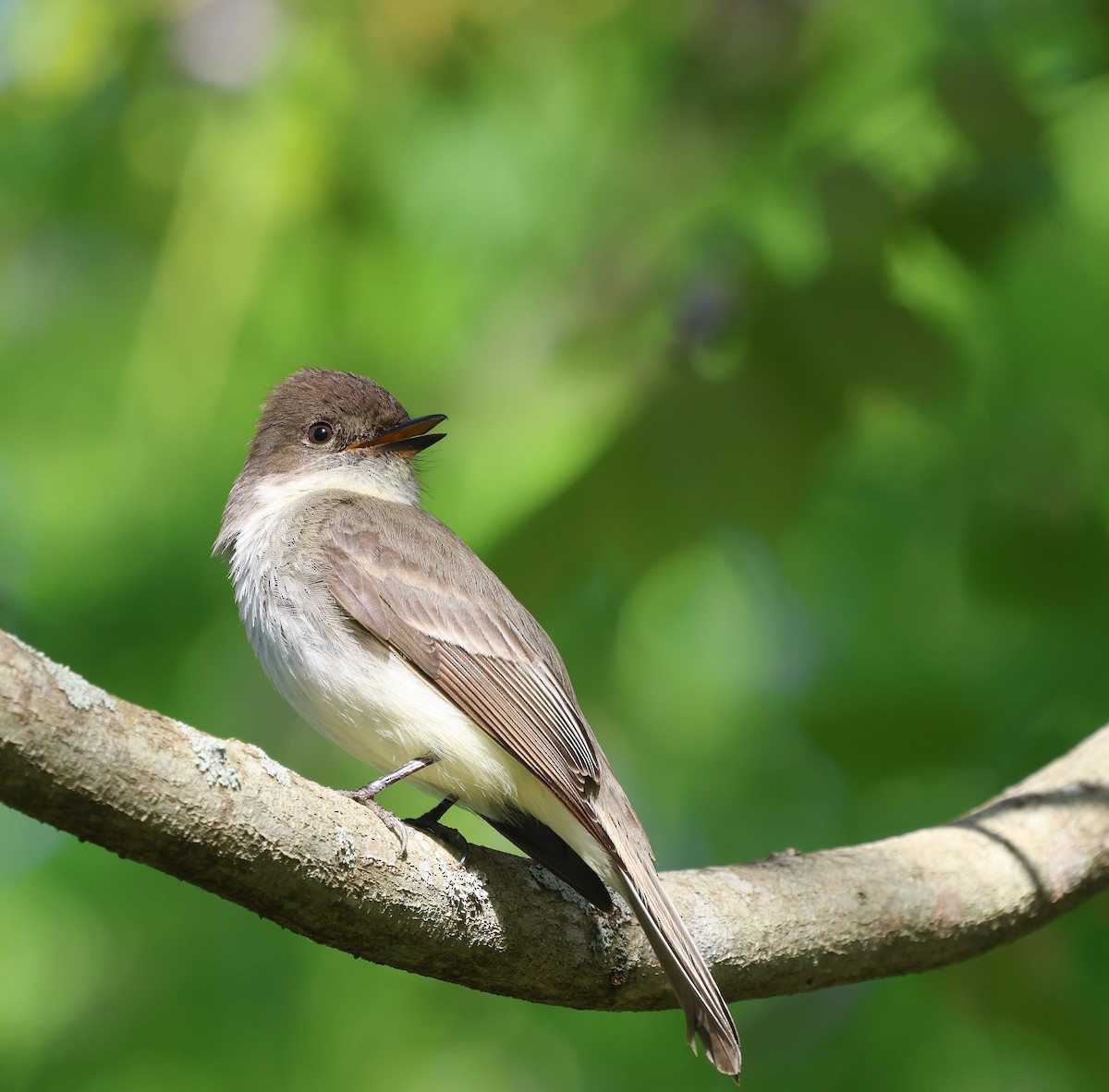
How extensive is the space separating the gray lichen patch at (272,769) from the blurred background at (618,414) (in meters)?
1.12

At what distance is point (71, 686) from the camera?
217cm

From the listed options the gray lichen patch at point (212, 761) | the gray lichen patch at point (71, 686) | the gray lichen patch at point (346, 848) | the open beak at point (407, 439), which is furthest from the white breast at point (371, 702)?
the gray lichen patch at point (71, 686)

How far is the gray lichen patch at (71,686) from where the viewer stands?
2152mm

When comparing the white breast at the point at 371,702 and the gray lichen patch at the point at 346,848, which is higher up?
the gray lichen patch at the point at 346,848

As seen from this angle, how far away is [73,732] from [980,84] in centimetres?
302

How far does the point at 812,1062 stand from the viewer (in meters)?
5.29

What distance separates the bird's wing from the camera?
3.71m

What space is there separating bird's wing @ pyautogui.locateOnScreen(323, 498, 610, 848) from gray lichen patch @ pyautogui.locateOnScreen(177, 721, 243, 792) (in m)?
1.31

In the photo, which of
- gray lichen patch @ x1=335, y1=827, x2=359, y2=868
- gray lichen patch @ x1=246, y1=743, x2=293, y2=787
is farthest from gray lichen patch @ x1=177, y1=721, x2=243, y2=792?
gray lichen patch @ x1=335, y1=827, x2=359, y2=868

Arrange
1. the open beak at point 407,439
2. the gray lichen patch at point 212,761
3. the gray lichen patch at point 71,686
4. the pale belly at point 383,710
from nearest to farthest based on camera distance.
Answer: the gray lichen patch at point 71,686, the gray lichen patch at point 212,761, the pale belly at point 383,710, the open beak at point 407,439

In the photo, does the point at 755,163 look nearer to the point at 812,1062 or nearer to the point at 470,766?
the point at 470,766

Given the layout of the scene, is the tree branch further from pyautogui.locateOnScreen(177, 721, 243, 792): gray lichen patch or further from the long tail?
the long tail

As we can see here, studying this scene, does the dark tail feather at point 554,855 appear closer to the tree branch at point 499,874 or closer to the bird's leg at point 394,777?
the tree branch at point 499,874

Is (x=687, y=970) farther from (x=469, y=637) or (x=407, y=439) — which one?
(x=407, y=439)
